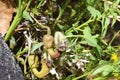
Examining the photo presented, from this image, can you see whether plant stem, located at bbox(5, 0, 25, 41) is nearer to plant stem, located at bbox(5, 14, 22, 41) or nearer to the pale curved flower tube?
plant stem, located at bbox(5, 14, 22, 41)

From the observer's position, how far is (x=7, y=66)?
1.85 meters

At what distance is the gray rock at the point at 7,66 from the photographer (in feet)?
5.97

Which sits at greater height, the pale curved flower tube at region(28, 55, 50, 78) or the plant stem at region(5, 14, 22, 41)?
the plant stem at region(5, 14, 22, 41)

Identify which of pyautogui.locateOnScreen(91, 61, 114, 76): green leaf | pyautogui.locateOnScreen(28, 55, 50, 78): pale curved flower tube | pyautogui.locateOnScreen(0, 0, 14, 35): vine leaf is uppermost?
pyautogui.locateOnScreen(0, 0, 14, 35): vine leaf

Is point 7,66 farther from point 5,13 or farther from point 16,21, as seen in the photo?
point 5,13

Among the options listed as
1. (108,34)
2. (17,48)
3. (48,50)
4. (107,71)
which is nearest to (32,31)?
(17,48)

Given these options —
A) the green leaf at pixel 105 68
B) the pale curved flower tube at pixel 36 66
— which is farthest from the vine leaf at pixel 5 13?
the green leaf at pixel 105 68

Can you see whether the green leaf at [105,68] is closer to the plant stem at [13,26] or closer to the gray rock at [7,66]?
the gray rock at [7,66]

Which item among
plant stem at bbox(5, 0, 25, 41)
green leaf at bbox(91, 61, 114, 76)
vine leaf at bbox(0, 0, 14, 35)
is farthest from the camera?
vine leaf at bbox(0, 0, 14, 35)

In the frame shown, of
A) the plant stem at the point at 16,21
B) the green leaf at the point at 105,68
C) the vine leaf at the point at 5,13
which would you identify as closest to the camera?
the green leaf at the point at 105,68

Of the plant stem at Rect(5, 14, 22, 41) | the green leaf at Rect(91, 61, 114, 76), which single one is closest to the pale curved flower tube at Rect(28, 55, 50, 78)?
the plant stem at Rect(5, 14, 22, 41)

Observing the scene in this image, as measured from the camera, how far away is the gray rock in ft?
5.97

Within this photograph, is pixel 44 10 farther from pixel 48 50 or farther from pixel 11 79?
pixel 11 79

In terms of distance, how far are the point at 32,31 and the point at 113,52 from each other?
52 cm
